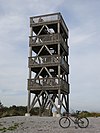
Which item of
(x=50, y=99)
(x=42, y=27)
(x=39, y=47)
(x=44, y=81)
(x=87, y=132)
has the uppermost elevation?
(x=42, y=27)

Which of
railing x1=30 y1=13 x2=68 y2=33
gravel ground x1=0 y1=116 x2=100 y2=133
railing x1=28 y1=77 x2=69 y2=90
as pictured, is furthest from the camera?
railing x1=30 y1=13 x2=68 y2=33

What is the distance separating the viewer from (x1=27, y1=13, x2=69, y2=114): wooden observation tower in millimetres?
28266

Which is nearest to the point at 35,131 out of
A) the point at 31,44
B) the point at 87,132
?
the point at 87,132

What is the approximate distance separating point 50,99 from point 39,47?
20.2 feet

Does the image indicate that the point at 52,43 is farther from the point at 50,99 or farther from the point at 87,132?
the point at 87,132

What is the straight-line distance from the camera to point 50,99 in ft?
94.6

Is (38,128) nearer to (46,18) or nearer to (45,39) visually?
(45,39)

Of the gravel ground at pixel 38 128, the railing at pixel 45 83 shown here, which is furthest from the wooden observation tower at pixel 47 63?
the gravel ground at pixel 38 128

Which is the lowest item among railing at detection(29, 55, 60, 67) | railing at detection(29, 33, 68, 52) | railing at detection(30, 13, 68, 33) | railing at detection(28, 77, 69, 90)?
railing at detection(28, 77, 69, 90)

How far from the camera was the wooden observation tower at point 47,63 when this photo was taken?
28.3 metres

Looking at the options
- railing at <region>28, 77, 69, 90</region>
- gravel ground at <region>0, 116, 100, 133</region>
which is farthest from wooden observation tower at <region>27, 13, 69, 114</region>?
gravel ground at <region>0, 116, 100, 133</region>

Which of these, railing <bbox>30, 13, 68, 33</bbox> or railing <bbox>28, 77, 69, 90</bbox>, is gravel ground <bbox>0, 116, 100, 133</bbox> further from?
railing <bbox>30, 13, 68, 33</bbox>

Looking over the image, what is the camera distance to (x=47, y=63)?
28.8 metres

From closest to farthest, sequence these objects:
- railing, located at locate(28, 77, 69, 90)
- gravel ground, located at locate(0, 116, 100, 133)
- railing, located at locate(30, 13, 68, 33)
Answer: gravel ground, located at locate(0, 116, 100, 133) < railing, located at locate(28, 77, 69, 90) < railing, located at locate(30, 13, 68, 33)
